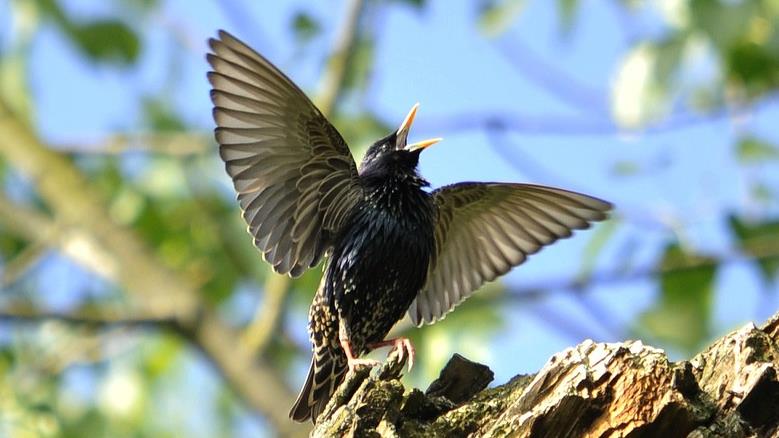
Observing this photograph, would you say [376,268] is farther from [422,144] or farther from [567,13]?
[567,13]

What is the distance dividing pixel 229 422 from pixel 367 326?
6.08 metres

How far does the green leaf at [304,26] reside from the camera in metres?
6.41

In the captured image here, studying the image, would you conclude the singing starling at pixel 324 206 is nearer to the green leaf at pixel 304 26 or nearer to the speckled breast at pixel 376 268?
the speckled breast at pixel 376 268

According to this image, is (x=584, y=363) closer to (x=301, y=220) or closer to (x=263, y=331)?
(x=301, y=220)

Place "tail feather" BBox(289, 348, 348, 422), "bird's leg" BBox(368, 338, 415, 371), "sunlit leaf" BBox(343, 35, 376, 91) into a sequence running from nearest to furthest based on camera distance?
"bird's leg" BBox(368, 338, 415, 371), "tail feather" BBox(289, 348, 348, 422), "sunlit leaf" BBox(343, 35, 376, 91)

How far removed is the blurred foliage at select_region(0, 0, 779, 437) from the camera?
18.7 ft

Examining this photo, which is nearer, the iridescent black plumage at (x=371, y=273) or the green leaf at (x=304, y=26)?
the iridescent black plumage at (x=371, y=273)

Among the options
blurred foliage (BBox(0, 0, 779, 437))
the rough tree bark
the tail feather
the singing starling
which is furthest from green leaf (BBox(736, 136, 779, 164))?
the rough tree bark

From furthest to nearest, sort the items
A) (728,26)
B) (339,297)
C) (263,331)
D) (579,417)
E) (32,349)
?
1. (32,349)
2. (263,331)
3. (728,26)
4. (339,297)
5. (579,417)

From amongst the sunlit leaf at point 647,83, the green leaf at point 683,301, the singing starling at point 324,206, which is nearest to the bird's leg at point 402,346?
the singing starling at point 324,206

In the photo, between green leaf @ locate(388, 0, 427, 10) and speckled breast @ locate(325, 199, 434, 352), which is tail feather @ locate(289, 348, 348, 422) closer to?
speckled breast @ locate(325, 199, 434, 352)

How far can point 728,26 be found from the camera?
509 centimetres

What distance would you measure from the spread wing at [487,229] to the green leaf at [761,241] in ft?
3.77

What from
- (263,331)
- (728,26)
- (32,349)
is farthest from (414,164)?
(32,349)
